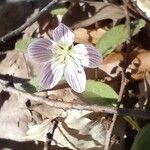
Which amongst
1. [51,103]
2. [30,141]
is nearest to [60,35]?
[51,103]

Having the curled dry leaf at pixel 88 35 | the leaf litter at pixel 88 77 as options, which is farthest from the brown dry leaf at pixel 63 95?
the curled dry leaf at pixel 88 35

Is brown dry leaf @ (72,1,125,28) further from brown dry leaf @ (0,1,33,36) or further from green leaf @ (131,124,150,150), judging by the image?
green leaf @ (131,124,150,150)

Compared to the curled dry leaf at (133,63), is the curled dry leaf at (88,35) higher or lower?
higher

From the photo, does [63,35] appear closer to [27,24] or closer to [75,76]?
[75,76]

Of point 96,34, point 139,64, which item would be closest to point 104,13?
point 96,34

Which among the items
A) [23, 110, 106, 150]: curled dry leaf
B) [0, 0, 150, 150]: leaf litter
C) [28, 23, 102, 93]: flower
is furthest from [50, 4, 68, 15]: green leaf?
[23, 110, 106, 150]: curled dry leaf

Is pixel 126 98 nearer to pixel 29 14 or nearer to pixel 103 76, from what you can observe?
pixel 103 76

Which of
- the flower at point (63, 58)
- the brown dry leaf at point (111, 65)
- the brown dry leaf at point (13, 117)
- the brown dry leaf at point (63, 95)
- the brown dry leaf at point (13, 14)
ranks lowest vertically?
the brown dry leaf at point (13, 117)

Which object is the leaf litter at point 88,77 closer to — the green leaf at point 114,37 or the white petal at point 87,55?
the green leaf at point 114,37
